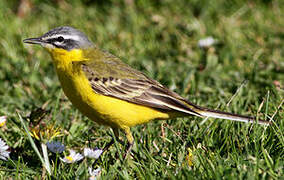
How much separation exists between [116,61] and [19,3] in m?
5.30

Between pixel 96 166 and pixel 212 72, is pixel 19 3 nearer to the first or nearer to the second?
pixel 212 72

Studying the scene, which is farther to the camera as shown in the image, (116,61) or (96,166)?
Result: (116,61)

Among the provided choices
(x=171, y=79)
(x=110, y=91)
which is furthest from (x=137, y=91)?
(x=171, y=79)

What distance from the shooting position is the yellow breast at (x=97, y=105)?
520 cm

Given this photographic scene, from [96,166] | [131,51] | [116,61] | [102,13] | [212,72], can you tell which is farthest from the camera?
[102,13]

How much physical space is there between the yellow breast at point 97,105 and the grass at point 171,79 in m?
0.26

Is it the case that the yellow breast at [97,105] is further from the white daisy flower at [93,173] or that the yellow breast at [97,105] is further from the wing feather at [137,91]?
the white daisy flower at [93,173]

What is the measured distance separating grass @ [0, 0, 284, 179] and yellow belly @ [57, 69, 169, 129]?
0.26 metres

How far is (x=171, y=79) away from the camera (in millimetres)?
7184

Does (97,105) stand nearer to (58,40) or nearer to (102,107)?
(102,107)

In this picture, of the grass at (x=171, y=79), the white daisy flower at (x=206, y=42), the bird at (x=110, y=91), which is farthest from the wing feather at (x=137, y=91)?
the white daisy flower at (x=206, y=42)

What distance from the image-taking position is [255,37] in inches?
345

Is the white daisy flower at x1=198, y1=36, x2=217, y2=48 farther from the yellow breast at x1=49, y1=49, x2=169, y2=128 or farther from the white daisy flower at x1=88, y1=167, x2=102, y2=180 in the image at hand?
the white daisy flower at x1=88, y1=167, x2=102, y2=180

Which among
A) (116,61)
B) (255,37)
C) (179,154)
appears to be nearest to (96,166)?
(179,154)
